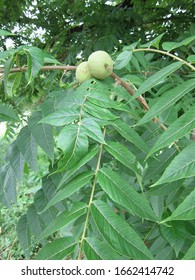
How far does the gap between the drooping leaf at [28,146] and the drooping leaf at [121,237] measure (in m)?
0.51

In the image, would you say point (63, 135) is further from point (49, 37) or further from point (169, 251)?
point (49, 37)

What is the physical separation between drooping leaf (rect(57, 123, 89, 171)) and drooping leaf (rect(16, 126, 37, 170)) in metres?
0.38

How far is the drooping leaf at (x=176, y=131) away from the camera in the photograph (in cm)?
93


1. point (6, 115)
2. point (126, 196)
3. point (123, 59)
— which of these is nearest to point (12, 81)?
point (6, 115)

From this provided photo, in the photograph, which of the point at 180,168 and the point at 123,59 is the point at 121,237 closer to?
the point at 180,168

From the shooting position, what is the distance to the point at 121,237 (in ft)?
2.86

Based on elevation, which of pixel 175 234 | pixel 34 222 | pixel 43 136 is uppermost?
pixel 43 136

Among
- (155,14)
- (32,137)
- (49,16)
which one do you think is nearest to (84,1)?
(155,14)

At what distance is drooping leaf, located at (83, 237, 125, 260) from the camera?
86 centimetres

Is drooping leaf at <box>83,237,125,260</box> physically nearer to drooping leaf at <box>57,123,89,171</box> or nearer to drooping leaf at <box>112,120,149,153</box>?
drooping leaf at <box>57,123,89,171</box>

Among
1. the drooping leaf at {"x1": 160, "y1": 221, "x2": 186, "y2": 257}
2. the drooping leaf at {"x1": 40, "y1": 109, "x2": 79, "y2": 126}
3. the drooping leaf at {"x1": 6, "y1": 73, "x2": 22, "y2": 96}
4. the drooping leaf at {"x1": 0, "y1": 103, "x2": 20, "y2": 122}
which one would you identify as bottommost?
the drooping leaf at {"x1": 160, "y1": 221, "x2": 186, "y2": 257}

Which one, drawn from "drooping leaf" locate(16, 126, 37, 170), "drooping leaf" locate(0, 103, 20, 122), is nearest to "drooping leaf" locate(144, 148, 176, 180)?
"drooping leaf" locate(16, 126, 37, 170)

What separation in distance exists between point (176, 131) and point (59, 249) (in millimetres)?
468

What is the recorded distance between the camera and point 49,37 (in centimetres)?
436
